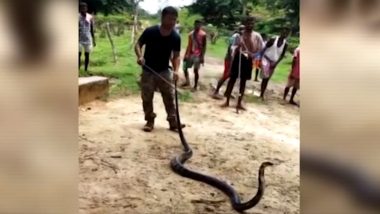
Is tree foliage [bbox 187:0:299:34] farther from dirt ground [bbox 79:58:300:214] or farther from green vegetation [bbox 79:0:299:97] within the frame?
dirt ground [bbox 79:58:300:214]

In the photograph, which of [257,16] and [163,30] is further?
[257,16]

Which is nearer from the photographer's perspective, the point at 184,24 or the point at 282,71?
the point at 184,24

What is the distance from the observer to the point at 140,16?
6.56ft

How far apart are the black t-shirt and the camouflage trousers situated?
2.7 inches

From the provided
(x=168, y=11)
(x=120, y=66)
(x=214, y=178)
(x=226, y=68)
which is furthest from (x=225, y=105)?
(x=168, y=11)

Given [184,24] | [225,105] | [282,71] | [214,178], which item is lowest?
[214,178]

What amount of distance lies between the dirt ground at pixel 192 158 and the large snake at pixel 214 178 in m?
0.03

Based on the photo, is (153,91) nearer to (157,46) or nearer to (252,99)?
(157,46)

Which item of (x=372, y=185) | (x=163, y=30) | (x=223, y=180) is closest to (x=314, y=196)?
(x=372, y=185)

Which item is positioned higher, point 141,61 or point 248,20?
point 248,20

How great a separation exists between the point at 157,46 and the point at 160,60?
0.09m

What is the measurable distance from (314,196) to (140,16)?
135 centimetres

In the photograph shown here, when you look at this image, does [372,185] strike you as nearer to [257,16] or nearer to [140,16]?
[140,16]

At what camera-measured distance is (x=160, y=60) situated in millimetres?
2361
